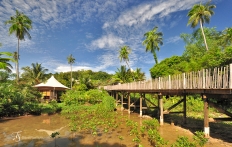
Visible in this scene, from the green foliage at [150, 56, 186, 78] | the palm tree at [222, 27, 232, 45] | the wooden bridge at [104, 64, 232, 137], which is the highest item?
the palm tree at [222, 27, 232, 45]

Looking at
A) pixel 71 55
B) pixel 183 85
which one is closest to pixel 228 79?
pixel 183 85

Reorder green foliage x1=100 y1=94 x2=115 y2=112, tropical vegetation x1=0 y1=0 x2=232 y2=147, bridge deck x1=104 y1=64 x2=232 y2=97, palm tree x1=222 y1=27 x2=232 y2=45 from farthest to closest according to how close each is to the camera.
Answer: palm tree x1=222 y1=27 x2=232 y2=45 < green foliage x1=100 y1=94 x2=115 y2=112 < tropical vegetation x1=0 y1=0 x2=232 y2=147 < bridge deck x1=104 y1=64 x2=232 y2=97

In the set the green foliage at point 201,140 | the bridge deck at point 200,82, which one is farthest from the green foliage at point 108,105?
the green foliage at point 201,140

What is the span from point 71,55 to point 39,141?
45.1 meters

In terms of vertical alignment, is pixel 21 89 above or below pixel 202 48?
below

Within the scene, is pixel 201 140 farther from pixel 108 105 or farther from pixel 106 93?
pixel 106 93

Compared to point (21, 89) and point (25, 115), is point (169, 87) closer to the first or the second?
point (25, 115)

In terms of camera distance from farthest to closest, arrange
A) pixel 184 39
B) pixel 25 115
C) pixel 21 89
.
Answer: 1. pixel 184 39
2. pixel 21 89
3. pixel 25 115

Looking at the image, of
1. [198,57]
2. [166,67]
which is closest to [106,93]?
[166,67]

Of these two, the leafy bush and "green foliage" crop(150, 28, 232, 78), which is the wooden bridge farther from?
the leafy bush

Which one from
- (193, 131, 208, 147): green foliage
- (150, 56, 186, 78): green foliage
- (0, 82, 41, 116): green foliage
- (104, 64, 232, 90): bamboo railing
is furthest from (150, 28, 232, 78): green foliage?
(0, 82, 41, 116): green foliage

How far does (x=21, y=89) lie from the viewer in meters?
20.1

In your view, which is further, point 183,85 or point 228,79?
point 183,85

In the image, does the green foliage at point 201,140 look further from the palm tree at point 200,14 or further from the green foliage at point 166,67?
the palm tree at point 200,14
